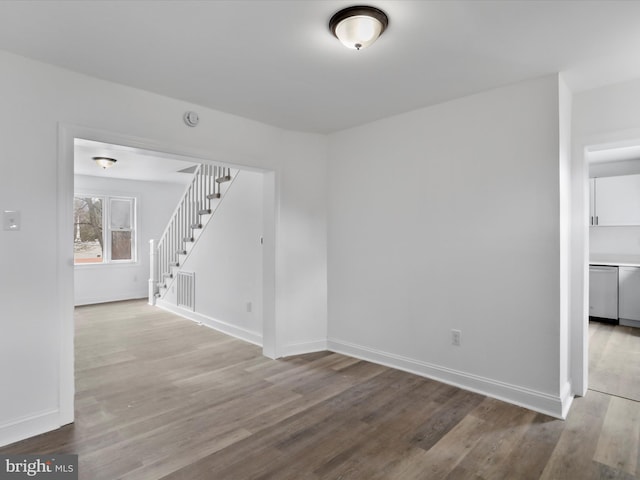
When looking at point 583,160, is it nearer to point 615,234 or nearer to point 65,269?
point 615,234

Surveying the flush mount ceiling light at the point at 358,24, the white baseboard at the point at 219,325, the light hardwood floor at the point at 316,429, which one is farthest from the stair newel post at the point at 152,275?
the flush mount ceiling light at the point at 358,24

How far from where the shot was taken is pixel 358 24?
6.24ft

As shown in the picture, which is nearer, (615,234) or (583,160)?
(583,160)

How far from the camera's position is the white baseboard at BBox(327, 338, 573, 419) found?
2.64 m

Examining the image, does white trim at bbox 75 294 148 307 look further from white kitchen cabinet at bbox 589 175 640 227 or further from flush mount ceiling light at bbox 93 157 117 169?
white kitchen cabinet at bbox 589 175 640 227

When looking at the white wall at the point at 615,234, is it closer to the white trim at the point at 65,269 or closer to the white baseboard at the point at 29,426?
the white trim at the point at 65,269

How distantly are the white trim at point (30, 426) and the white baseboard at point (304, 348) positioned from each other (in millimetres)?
2029

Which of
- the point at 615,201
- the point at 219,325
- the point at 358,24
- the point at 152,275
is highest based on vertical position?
the point at 358,24

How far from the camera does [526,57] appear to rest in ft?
7.81

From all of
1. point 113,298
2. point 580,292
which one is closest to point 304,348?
point 580,292

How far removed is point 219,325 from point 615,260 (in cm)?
618

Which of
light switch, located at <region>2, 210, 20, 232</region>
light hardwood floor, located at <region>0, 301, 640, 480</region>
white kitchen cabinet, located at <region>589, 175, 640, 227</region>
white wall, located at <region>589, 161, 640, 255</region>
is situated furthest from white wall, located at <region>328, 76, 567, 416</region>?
white wall, located at <region>589, 161, 640, 255</region>

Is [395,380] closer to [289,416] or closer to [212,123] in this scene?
[289,416]

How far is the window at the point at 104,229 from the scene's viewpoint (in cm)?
712
